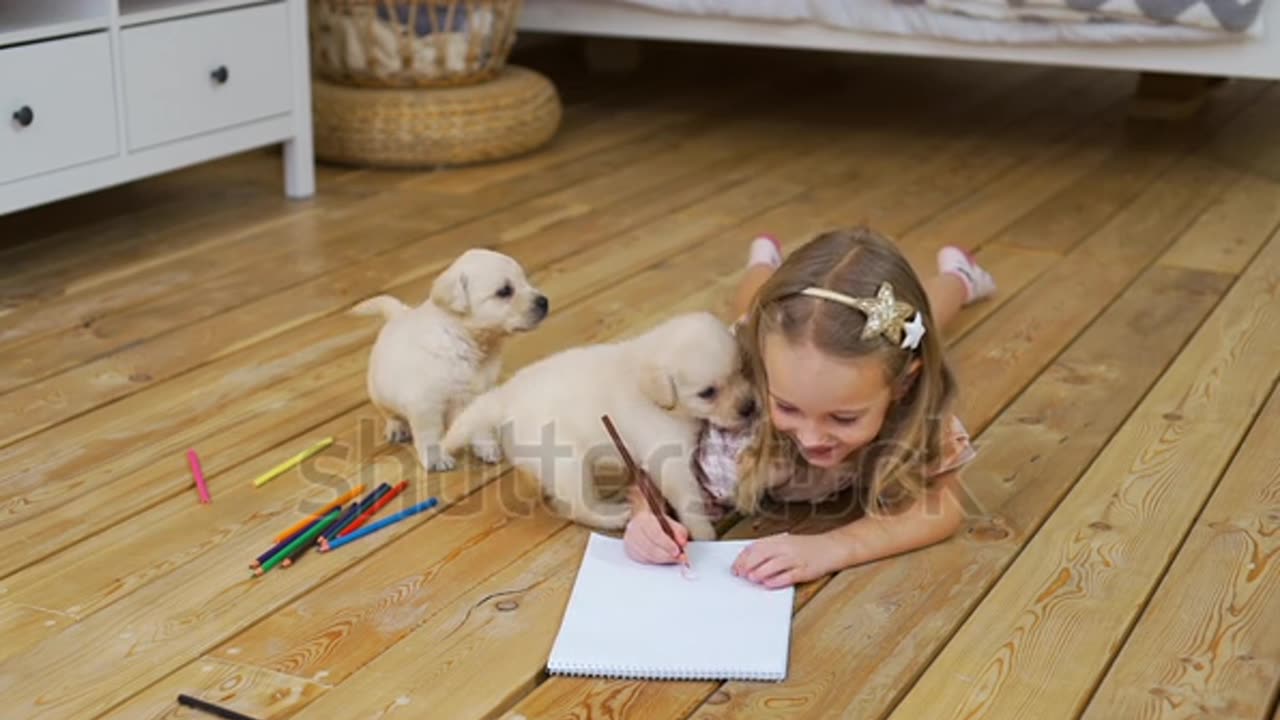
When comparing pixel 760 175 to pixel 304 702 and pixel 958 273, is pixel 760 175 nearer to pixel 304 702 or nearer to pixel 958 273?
pixel 958 273

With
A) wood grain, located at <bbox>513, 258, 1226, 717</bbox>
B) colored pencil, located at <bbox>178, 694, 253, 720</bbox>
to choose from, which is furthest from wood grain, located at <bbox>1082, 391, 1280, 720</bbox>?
colored pencil, located at <bbox>178, 694, 253, 720</bbox>

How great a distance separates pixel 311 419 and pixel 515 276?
0.35 metres

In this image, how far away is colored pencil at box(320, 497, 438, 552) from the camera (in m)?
1.66

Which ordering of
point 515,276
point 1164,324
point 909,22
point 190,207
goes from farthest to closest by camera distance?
1. point 909,22
2. point 190,207
3. point 1164,324
4. point 515,276

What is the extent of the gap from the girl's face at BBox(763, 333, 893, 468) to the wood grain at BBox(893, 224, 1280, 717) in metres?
0.22

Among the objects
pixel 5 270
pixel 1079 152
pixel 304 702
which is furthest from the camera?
pixel 1079 152

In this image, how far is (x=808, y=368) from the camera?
1.52 metres

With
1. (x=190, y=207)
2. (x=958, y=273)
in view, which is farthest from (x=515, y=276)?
(x=190, y=207)

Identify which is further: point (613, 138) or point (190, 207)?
point (613, 138)

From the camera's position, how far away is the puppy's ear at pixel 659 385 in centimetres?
160

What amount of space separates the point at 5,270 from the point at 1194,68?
2.19 meters

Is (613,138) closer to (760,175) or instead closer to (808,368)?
(760,175)

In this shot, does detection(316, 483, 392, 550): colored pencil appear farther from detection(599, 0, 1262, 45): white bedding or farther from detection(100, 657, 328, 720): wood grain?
detection(599, 0, 1262, 45): white bedding

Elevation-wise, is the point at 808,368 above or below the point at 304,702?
above
